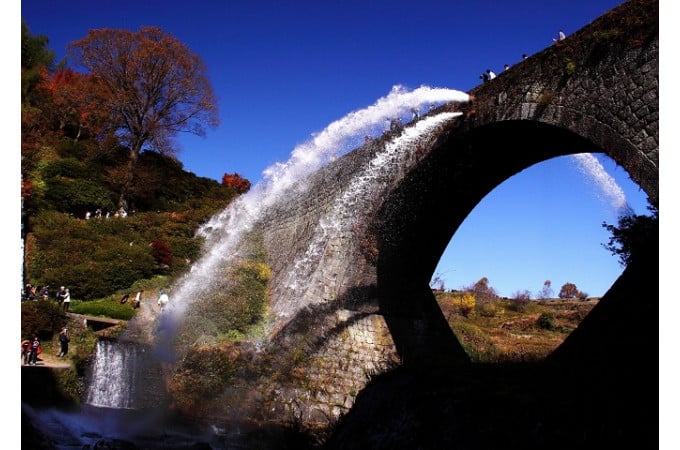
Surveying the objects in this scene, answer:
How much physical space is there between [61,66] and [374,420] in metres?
35.3

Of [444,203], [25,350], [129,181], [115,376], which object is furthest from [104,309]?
[129,181]

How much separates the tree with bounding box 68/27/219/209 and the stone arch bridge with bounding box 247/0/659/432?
645 inches

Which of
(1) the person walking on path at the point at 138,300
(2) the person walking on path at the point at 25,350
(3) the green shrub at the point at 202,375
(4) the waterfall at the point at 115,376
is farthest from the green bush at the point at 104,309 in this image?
(3) the green shrub at the point at 202,375

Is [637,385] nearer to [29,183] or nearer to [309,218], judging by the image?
[309,218]

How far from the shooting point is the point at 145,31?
29.1m

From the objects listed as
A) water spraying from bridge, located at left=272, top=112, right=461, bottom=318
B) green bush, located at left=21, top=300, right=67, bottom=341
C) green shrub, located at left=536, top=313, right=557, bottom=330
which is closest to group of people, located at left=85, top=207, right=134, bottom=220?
green bush, located at left=21, top=300, right=67, bottom=341

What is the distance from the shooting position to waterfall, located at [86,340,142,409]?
516 inches

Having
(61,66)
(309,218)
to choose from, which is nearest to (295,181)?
(309,218)

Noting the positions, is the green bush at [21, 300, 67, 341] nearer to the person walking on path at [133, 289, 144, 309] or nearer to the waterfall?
the waterfall

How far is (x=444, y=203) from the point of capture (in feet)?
36.7

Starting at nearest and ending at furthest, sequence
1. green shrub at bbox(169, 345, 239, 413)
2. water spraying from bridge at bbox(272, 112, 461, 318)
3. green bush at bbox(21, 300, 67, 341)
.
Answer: water spraying from bridge at bbox(272, 112, 461, 318)
green shrub at bbox(169, 345, 239, 413)
green bush at bbox(21, 300, 67, 341)

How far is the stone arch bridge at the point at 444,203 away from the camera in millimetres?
5652

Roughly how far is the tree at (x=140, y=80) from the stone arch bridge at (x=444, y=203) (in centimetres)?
1638

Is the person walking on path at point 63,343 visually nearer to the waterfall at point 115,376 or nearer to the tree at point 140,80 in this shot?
the waterfall at point 115,376
